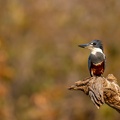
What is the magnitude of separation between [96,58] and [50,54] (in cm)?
1213

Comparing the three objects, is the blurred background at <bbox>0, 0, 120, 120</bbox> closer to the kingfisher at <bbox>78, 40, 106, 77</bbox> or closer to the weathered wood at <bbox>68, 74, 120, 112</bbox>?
the kingfisher at <bbox>78, 40, 106, 77</bbox>

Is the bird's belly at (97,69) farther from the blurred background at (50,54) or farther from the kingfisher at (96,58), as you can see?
the blurred background at (50,54)

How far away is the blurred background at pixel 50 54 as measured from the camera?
559 inches

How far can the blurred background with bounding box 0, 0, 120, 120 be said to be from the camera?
1420cm

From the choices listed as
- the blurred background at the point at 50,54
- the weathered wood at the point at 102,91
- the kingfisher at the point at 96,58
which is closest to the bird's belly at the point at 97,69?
the kingfisher at the point at 96,58

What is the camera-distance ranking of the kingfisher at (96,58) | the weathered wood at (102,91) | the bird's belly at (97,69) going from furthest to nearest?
the bird's belly at (97,69) < the kingfisher at (96,58) < the weathered wood at (102,91)

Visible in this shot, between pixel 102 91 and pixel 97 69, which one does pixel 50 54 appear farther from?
pixel 102 91

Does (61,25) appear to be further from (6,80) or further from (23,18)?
(6,80)

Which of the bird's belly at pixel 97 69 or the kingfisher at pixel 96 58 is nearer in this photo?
the kingfisher at pixel 96 58

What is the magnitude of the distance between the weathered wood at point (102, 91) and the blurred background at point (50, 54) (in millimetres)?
8268

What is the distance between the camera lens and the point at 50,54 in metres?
16.6

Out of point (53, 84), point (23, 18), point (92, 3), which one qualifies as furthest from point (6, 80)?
point (92, 3)

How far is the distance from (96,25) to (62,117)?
8.33 ft

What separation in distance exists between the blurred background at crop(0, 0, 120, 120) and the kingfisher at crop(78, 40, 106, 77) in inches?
307
